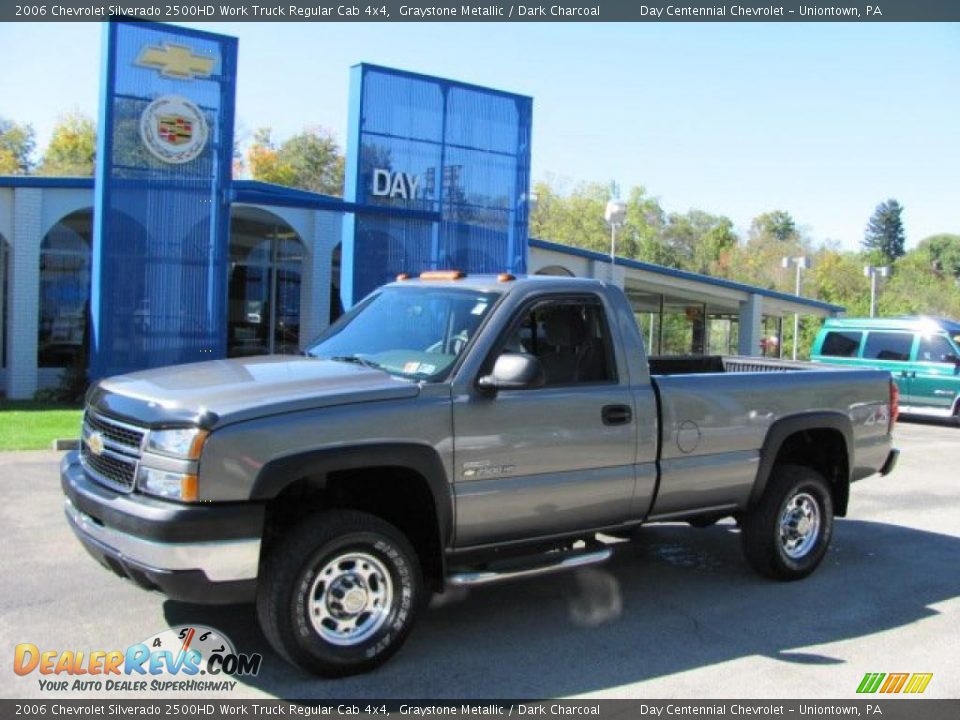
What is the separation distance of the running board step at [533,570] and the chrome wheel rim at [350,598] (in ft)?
1.21

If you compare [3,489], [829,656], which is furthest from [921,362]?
[3,489]

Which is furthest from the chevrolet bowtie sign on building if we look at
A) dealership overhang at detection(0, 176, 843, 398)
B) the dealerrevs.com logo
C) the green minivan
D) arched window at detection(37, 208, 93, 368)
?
the dealerrevs.com logo

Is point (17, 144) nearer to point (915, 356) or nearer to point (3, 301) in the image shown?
point (3, 301)

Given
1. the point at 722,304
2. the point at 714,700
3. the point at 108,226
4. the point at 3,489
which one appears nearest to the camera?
the point at 714,700

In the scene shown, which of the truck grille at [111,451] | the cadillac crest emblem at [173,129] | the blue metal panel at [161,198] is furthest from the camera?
the cadillac crest emblem at [173,129]

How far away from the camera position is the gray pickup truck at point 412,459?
4.07m

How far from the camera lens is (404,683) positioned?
4359 millimetres

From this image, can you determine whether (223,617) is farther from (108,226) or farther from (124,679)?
(108,226)

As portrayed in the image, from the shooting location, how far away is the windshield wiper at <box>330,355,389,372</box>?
4957mm

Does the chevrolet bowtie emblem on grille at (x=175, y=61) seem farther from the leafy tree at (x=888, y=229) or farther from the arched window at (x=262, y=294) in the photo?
the leafy tree at (x=888, y=229)

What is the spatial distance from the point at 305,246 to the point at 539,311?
1573 centimetres

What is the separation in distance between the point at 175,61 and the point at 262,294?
769 centimetres

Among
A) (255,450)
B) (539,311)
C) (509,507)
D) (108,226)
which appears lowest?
(509,507)

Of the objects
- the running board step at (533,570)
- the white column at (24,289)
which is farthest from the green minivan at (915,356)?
the white column at (24,289)
